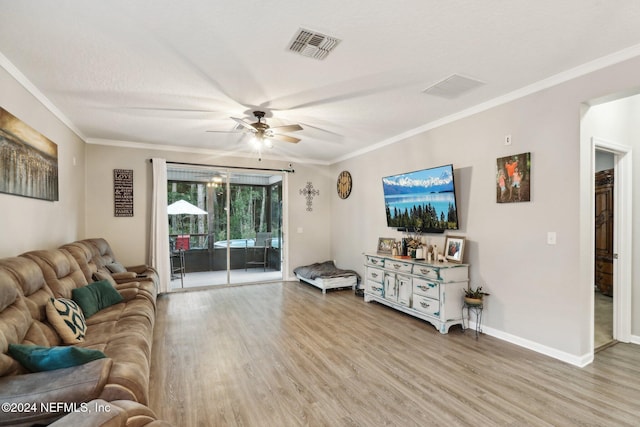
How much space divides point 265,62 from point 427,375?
3.04 meters

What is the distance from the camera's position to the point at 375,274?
4863mm

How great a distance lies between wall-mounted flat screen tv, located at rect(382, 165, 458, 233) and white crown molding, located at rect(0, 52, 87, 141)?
4.42 metres

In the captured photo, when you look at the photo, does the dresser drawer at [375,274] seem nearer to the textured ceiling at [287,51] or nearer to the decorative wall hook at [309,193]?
the textured ceiling at [287,51]

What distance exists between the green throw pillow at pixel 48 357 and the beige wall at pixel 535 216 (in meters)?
3.71

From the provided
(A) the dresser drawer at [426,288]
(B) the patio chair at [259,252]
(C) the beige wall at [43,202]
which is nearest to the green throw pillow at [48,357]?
(C) the beige wall at [43,202]

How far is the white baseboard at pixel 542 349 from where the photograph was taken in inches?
111

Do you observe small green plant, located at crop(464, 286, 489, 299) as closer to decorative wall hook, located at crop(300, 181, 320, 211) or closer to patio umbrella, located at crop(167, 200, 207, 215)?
decorative wall hook, located at crop(300, 181, 320, 211)

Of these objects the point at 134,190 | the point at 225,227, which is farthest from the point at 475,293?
the point at 134,190

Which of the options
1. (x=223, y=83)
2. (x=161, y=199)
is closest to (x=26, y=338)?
(x=223, y=83)

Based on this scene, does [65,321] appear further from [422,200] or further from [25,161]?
[422,200]

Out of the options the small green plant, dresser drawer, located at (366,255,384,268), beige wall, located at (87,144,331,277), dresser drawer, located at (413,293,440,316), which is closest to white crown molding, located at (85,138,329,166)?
beige wall, located at (87,144,331,277)

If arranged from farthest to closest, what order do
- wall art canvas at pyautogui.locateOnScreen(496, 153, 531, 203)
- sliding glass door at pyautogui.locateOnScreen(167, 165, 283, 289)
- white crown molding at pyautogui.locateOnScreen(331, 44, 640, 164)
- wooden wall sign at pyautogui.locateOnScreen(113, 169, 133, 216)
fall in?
sliding glass door at pyautogui.locateOnScreen(167, 165, 283, 289) → wooden wall sign at pyautogui.locateOnScreen(113, 169, 133, 216) → wall art canvas at pyautogui.locateOnScreen(496, 153, 531, 203) → white crown molding at pyautogui.locateOnScreen(331, 44, 640, 164)

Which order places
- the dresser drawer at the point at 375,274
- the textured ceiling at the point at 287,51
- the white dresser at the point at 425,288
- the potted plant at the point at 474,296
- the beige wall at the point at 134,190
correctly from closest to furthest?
the textured ceiling at the point at 287,51 < the potted plant at the point at 474,296 < the white dresser at the point at 425,288 < the dresser drawer at the point at 375,274 < the beige wall at the point at 134,190

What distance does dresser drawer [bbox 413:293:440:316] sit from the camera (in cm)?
373
